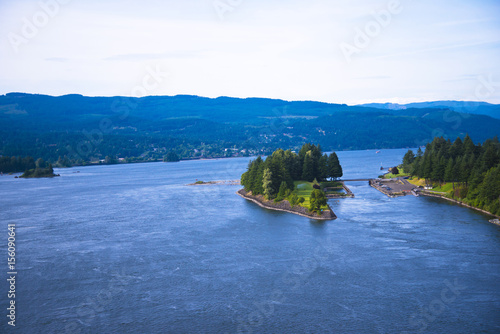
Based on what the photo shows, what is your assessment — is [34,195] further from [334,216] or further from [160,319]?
[160,319]

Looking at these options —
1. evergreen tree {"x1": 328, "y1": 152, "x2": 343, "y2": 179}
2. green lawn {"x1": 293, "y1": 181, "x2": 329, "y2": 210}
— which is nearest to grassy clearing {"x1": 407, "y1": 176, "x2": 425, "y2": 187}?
evergreen tree {"x1": 328, "y1": 152, "x2": 343, "y2": 179}

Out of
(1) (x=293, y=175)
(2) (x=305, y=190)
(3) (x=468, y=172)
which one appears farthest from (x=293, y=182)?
(3) (x=468, y=172)

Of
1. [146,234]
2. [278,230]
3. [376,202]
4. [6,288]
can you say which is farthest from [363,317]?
[376,202]

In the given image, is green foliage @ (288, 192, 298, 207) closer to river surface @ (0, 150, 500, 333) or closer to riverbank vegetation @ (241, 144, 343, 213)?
riverbank vegetation @ (241, 144, 343, 213)

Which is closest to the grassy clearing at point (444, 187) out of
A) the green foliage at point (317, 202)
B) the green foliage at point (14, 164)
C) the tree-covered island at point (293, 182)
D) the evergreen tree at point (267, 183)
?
the tree-covered island at point (293, 182)

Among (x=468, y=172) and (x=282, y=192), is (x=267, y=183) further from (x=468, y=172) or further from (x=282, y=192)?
(x=468, y=172)

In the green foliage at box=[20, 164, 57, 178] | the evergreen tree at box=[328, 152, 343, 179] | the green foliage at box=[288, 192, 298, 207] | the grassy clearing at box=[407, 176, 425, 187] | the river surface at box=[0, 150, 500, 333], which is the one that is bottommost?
the green foliage at box=[20, 164, 57, 178]

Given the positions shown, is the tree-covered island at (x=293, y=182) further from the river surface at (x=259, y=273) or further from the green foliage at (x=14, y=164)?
the green foliage at (x=14, y=164)
